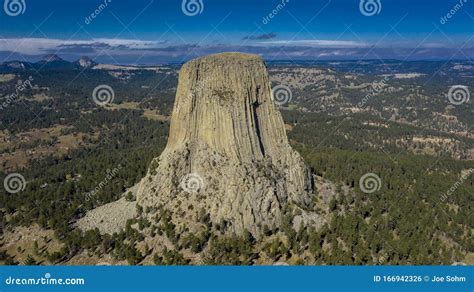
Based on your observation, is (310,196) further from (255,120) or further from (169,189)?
(169,189)

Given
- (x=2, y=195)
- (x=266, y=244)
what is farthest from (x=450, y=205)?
(x=2, y=195)
